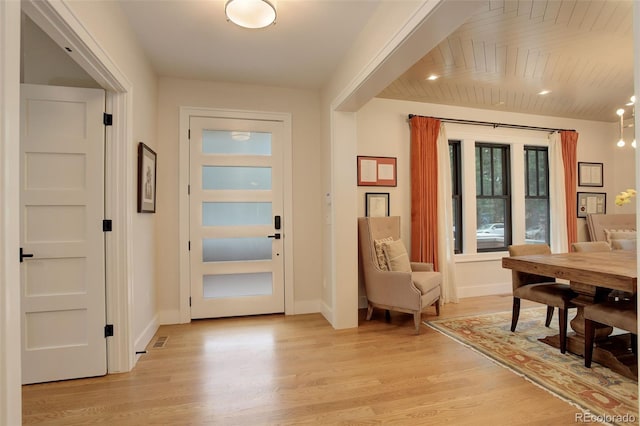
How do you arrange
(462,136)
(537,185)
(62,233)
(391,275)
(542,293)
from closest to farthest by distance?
(62,233) → (542,293) → (391,275) → (462,136) → (537,185)

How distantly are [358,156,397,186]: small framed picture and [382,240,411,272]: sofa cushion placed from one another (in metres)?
0.92

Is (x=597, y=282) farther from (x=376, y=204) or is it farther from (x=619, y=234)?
(x=619, y=234)

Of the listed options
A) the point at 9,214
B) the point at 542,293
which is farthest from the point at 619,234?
the point at 9,214

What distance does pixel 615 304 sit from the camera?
233cm

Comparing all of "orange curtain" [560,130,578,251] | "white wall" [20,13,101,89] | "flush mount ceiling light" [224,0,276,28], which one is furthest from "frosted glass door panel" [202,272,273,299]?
"orange curtain" [560,130,578,251]

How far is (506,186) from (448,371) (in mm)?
3459

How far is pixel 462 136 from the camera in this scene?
14.4 ft

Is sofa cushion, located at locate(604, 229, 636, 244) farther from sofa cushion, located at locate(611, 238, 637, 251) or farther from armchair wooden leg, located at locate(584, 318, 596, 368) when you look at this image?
armchair wooden leg, located at locate(584, 318, 596, 368)

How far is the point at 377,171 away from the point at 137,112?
2720 mm

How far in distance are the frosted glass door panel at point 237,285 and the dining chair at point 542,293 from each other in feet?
8.69

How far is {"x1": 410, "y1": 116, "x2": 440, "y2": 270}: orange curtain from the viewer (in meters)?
4.01

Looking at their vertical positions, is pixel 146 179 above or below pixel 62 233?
above

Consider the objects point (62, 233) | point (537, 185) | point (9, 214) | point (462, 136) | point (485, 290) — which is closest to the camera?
point (9, 214)

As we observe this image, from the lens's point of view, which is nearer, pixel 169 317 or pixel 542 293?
pixel 542 293
